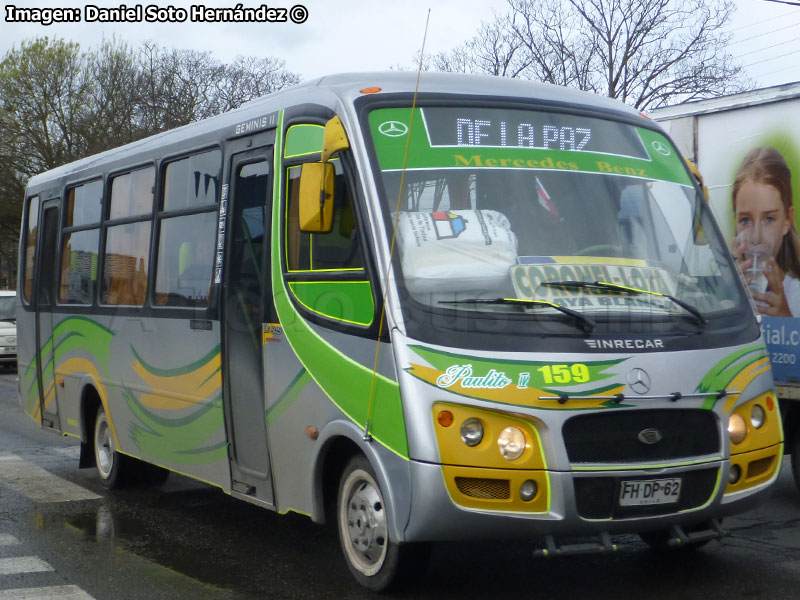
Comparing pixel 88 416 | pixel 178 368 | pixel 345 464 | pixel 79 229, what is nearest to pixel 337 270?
pixel 345 464

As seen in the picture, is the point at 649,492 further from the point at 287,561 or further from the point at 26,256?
the point at 26,256

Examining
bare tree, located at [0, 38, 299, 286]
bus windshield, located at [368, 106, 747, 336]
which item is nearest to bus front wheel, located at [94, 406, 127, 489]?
bus windshield, located at [368, 106, 747, 336]

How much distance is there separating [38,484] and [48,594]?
405cm

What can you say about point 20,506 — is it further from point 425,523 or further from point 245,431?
point 425,523

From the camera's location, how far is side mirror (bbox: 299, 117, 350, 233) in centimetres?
596

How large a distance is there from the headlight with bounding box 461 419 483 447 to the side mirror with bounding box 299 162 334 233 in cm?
134

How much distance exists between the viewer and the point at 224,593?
6.13 m

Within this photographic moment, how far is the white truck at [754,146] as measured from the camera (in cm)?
805

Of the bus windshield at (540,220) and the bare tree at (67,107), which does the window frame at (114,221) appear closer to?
the bus windshield at (540,220)

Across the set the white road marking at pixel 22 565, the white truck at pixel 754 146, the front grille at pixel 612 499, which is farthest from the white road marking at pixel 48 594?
the white truck at pixel 754 146

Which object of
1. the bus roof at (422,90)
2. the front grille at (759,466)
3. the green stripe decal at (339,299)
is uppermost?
the bus roof at (422,90)

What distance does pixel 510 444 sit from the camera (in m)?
5.32

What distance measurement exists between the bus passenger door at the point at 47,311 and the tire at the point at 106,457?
3.10 ft

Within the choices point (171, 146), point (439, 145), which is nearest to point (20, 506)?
point (171, 146)
